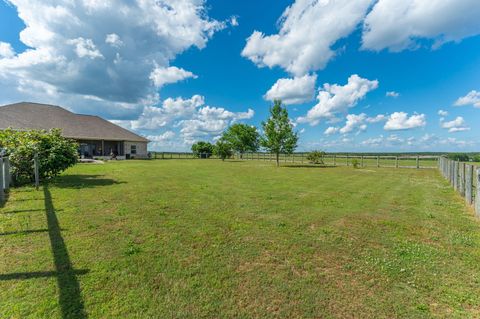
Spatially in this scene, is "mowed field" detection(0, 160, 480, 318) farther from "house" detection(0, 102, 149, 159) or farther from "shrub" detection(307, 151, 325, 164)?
"house" detection(0, 102, 149, 159)

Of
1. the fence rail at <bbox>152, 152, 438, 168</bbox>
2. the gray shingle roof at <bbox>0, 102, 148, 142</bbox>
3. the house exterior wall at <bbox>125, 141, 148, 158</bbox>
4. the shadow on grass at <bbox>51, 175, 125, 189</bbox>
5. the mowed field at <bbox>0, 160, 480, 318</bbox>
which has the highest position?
the gray shingle roof at <bbox>0, 102, 148, 142</bbox>

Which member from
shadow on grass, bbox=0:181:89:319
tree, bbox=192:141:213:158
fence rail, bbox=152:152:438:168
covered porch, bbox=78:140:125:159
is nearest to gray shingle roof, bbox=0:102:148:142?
covered porch, bbox=78:140:125:159

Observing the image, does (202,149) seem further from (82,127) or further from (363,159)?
(363,159)

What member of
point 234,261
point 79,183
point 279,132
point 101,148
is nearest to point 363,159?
point 279,132

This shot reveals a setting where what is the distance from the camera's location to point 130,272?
125 inches

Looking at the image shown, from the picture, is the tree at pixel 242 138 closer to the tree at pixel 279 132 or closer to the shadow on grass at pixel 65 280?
the tree at pixel 279 132

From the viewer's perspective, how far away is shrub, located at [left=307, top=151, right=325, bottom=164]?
87.8 feet

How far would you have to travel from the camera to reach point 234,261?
11.7 feet

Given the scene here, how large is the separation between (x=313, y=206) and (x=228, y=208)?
2438 mm

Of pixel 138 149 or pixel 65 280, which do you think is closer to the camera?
pixel 65 280

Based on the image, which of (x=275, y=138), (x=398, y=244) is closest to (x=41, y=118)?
(x=275, y=138)

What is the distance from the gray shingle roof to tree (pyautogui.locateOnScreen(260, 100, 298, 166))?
2031cm

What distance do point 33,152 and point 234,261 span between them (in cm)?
1009

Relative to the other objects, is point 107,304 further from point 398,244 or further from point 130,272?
point 398,244
